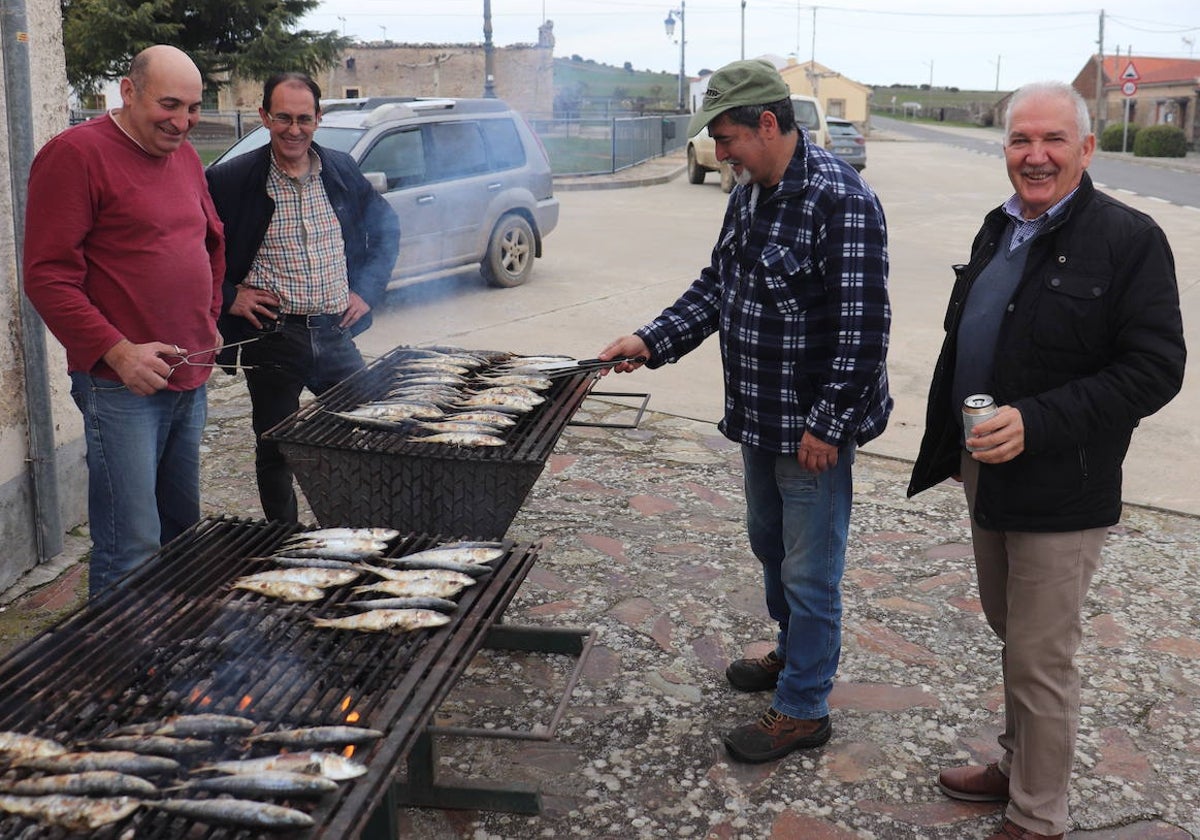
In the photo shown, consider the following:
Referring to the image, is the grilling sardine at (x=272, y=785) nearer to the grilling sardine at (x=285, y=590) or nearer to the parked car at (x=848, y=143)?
the grilling sardine at (x=285, y=590)

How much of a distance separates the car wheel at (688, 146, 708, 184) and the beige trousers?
23.6 m

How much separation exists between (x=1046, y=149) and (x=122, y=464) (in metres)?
3.23

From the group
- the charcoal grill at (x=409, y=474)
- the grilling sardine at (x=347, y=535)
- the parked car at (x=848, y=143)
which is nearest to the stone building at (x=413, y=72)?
the parked car at (x=848, y=143)

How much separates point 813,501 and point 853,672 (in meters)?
1.21

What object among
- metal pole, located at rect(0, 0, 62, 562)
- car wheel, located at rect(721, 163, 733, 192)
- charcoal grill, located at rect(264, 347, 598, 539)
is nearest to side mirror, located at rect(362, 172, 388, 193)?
metal pole, located at rect(0, 0, 62, 562)

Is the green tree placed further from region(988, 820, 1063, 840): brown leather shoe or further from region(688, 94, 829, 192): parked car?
region(988, 820, 1063, 840): brown leather shoe

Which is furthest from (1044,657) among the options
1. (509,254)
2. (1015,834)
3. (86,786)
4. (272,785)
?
(509,254)

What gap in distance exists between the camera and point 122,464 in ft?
12.5

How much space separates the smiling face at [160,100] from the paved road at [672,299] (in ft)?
16.3

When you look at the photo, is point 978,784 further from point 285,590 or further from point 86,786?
point 86,786

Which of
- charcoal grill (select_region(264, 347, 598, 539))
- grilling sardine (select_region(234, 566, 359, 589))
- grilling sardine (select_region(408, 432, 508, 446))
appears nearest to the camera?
grilling sardine (select_region(234, 566, 359, 589))

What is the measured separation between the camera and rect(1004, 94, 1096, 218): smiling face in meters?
2.88

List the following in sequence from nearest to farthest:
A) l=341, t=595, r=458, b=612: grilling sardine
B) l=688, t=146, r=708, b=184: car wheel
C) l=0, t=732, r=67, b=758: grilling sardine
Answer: l=0, t=732, r=67, b=758: grilling sardine, l=341, t=595, r=458, b=612: grilling sardine, l=688, t=146, r=708, b=184: car wheel

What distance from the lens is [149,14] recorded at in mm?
31797
